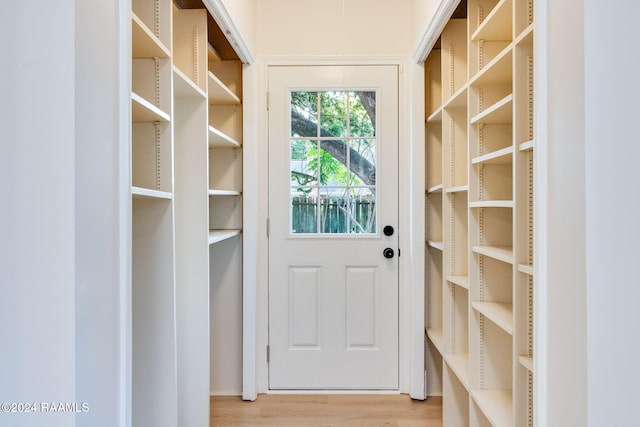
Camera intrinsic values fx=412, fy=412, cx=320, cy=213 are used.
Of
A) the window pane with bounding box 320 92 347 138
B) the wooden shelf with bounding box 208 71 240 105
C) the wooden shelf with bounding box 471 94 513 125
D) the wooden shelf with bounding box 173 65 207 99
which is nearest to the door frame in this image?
the wooden shelf with bounding box 208 71 240 105

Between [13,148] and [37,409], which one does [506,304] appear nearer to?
[37,409]

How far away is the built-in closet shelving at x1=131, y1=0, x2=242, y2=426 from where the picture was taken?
1536 millimetres

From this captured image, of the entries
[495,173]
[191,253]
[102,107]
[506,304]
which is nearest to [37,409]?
[102,107]

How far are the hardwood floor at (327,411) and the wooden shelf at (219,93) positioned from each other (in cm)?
187

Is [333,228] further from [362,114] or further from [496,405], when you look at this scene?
[496,405]

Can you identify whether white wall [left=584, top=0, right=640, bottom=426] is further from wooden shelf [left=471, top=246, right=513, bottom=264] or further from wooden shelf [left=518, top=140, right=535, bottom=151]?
wooden shelf [left=471, top=246, right=513, bottom=264]

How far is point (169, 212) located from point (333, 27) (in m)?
1.74

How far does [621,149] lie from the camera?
846 millimetres

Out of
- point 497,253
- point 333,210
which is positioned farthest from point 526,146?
point 333,210

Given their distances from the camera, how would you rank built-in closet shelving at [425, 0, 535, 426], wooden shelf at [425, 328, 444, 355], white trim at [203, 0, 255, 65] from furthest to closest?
wooden shelf at [425, 328, 444, 355]
white trim at [203, 0, 255, 65]
built-in closet shelving at [425, 0, 535, 426]

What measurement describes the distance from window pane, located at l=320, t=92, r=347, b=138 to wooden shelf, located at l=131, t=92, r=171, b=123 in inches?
53.0

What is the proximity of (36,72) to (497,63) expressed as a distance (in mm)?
1455

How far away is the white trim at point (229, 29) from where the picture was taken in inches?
73.7

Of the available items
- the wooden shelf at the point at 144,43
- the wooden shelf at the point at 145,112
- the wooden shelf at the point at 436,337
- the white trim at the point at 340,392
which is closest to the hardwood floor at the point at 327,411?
the white trim at the point at 340,392
